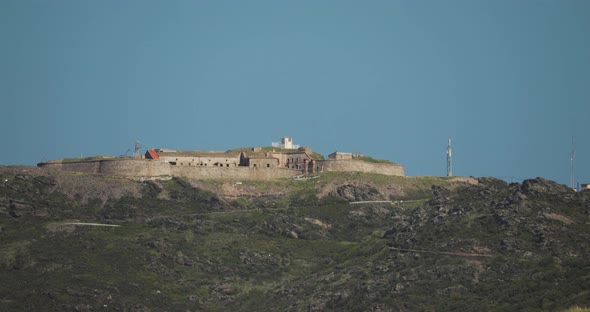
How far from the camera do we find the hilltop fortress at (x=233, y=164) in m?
170

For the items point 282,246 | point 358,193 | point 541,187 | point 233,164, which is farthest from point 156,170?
point 541,187

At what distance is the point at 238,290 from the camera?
134875mm

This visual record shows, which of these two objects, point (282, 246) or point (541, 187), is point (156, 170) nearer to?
point (282, 246)

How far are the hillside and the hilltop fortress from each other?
137 inches

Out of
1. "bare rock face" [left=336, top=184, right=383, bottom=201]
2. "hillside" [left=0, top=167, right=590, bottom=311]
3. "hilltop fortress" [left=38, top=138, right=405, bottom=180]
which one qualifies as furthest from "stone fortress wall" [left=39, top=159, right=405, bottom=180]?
"bare rock face" [left=336, top=184, right=383, bottom=201]

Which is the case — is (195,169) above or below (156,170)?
above

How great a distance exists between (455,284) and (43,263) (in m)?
42.0

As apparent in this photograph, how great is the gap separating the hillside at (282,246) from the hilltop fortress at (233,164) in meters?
3.48

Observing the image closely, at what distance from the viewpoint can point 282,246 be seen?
488 ft

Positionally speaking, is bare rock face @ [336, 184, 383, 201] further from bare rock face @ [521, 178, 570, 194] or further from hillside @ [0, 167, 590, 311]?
bare rock face @ [521, 178, 570, 194]

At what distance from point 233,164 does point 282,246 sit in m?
33.9

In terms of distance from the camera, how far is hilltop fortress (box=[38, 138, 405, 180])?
556 ft

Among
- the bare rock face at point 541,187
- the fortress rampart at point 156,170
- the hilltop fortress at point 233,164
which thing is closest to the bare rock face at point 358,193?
the hilltop fortress at point 233,164

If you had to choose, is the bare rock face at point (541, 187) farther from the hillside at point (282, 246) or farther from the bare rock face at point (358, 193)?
the bare rock face at point (358, 193)
